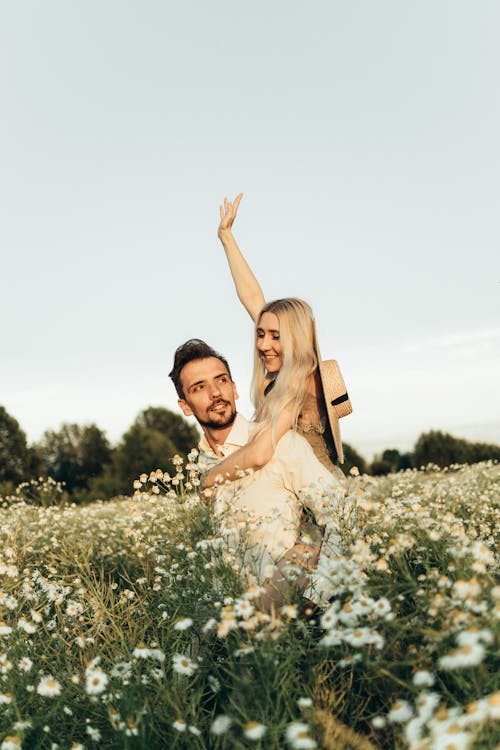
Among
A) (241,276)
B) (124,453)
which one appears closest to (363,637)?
(241,276)

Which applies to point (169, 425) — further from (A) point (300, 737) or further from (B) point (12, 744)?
(A) point (300, 737)

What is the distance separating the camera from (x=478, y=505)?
5879 mm

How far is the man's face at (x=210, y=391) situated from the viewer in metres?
4.46

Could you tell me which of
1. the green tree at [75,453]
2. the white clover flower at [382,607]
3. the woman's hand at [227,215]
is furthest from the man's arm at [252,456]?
the green tree at [75,453]

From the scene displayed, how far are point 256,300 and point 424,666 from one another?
14.5 feet

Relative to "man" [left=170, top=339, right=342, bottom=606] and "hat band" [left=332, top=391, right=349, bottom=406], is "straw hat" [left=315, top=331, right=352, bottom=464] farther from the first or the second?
"man" [left=170, top=339, right=342, bottom=606]

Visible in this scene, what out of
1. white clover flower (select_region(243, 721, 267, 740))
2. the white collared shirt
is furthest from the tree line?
white clover flower (select_region(243, 721, 267, 740))

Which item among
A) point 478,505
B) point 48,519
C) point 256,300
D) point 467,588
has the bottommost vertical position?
point 478,505

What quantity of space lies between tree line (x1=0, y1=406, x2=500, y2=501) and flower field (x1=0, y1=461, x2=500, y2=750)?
1634cm

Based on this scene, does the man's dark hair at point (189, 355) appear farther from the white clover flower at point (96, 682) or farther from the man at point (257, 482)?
the white clover flower at point (96, 682)

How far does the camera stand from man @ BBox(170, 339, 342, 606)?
11.8ft

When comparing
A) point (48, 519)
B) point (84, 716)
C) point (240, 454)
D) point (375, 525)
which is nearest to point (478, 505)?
point (375, 525)

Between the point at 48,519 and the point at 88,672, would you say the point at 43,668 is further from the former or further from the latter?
the point at 48,519

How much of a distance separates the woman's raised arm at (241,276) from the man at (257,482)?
1809 mm
